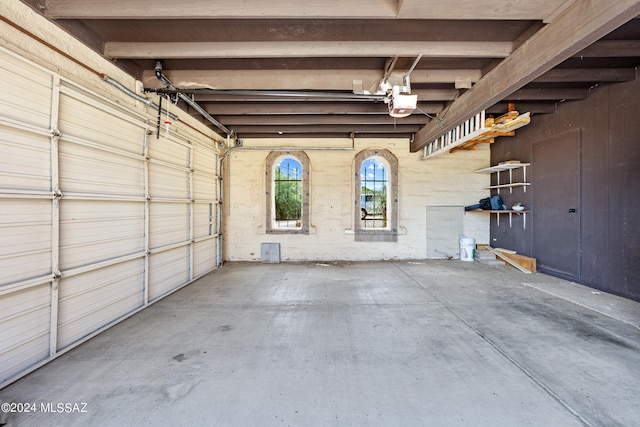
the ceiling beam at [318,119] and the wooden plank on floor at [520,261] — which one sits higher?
the ceiling beam at [318,119]

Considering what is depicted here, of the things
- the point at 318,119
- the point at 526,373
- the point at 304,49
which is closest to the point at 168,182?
the point at 304,49

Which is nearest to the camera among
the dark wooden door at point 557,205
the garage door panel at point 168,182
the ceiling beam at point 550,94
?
the garage door panel at point 168,182

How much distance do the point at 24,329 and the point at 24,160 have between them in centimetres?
133

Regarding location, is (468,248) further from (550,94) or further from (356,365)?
(356,365)

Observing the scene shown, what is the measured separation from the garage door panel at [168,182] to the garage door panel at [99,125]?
40 cm

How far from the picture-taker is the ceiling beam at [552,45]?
1952 millimetres

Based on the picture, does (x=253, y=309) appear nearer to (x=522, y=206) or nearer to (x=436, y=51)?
(x=436, y=51)

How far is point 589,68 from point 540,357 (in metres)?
3.78

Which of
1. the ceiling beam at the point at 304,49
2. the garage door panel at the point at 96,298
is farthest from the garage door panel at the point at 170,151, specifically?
the garage door panel at the point at 96,298

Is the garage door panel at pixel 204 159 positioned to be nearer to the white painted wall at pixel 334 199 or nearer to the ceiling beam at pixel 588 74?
the white painted wall at pixel 334 199

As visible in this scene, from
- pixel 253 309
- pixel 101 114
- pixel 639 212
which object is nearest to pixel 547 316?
pixel 639 212

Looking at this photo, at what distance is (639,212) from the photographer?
355 cm

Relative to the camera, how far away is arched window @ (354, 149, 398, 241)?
6.63 metres

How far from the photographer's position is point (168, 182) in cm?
403
